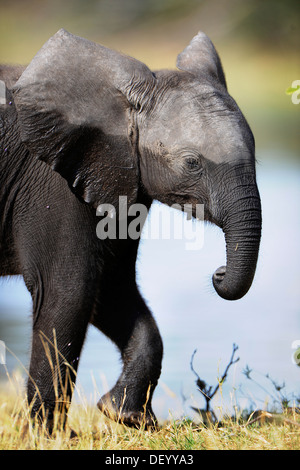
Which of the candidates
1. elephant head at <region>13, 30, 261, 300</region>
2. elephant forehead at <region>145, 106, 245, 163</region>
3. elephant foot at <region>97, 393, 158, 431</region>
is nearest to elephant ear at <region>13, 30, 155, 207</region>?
elephant head at <region>13, 30, 261, 300</region>

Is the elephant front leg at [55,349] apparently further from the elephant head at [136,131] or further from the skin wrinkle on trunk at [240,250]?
the skin wrinkle on trunk at [240,250]

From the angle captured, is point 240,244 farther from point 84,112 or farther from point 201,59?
point 201,59

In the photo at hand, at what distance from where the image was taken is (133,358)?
6164 millimetres

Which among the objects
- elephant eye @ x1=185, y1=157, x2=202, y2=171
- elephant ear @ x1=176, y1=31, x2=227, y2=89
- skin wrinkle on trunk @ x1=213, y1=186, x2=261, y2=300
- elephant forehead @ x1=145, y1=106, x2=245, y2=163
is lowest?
skin wrinkle on trunk @ x1=213, y1=186, x2=261, y2=300

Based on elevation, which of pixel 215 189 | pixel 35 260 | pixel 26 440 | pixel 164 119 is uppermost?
pixel 164 119

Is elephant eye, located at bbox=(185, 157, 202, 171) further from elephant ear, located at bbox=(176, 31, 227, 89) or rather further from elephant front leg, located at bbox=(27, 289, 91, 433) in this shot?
elephant front leg, located at bbox=(27, 289, 91, 433)

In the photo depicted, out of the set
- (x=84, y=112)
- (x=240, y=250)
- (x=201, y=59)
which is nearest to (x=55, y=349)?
(x=240, y=250)

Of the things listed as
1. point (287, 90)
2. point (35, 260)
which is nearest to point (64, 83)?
point (35, 260)

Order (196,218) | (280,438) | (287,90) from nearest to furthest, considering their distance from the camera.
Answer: (287,90) → (280,438) → (196,218)

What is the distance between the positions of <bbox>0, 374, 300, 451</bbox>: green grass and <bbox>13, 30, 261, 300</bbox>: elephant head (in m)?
0.84

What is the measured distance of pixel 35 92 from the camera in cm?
538

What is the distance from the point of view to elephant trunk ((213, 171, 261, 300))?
5070 millimetres

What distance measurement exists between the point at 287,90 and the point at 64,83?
1.48m

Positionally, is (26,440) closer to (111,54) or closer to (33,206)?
(33,206)
